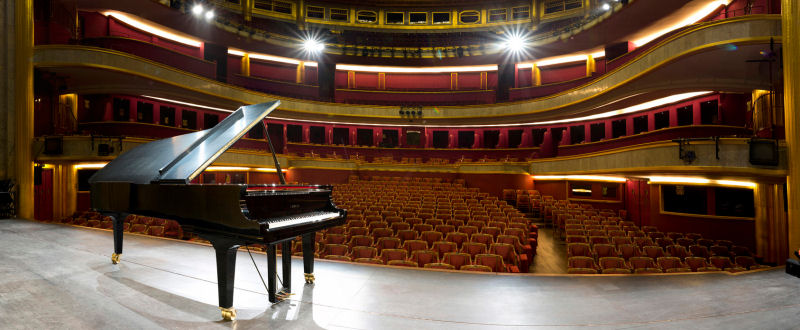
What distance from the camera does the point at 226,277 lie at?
7.04 ft

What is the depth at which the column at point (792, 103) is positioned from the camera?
5109 millimetres

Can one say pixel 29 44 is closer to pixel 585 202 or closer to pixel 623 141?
pixel 585 202

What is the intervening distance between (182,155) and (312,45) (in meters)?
14.2

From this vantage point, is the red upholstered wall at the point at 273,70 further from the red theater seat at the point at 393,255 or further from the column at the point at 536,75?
the red theater seat at the point at 393,255

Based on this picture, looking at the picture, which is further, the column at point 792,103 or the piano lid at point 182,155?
the column at point 792,103

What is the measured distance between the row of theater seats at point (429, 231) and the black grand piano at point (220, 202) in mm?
1751

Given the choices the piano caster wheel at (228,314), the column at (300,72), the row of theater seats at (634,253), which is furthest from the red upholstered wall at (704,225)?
the column at (300,72)

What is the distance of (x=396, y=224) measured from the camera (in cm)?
653

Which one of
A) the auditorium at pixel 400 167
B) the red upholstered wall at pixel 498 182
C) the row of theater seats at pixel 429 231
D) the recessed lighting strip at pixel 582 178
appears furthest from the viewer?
the red upholstered wall at pixel 498 182

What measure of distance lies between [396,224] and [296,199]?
3.91 meters

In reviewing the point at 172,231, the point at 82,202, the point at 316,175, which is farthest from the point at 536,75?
the point at 82,202

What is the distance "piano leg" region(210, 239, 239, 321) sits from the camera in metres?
2.14

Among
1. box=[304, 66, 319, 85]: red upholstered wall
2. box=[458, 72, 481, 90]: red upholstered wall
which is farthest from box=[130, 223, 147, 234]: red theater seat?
box=[458, 72, 481, 90]: red upholstered wall

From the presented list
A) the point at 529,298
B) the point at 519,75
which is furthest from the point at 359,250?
the point at 519,75
